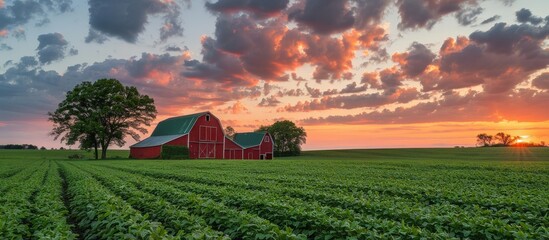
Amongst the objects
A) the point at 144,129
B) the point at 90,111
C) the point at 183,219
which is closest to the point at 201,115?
the point at 144,129

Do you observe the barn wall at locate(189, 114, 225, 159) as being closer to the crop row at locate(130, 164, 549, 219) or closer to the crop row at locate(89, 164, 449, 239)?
the crop row at locate(130, 164, 549, 219)

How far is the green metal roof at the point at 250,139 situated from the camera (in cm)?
8144

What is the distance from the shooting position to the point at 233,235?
388 inches

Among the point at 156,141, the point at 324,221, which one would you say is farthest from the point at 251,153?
the point at 324,221

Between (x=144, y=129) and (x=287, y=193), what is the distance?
6203 centimetres

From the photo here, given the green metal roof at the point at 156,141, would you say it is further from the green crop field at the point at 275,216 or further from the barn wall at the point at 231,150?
the green crop field at the point at 275,216

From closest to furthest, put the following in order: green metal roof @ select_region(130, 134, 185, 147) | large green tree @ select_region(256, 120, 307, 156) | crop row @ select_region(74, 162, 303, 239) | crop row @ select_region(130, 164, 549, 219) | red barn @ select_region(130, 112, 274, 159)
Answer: crop row @ select_region(74, 162, 303, 239), crop row @ select_region(130, 164, 549, 219), green metal roof @ select_region(130, 134, 185, 147), red barn @ select_region(130, 112, 274, 159), large green tree @ select_region(256, 120, 307, 156)

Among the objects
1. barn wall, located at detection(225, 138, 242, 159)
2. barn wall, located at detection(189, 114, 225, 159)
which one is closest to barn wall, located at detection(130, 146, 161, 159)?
barn wall, located at detection(189, 114, 225, 159)

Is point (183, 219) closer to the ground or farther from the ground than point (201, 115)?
closer to the ground

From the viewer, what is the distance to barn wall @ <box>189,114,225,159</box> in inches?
2667

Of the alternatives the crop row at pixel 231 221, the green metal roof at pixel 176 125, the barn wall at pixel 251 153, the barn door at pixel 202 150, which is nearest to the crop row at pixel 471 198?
the crop row at pixel 231 221

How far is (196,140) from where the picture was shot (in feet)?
223

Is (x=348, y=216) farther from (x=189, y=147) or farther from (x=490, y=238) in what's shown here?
(x=189, y=147)

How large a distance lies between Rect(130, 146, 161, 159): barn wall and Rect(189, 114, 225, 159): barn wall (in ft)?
17.8
